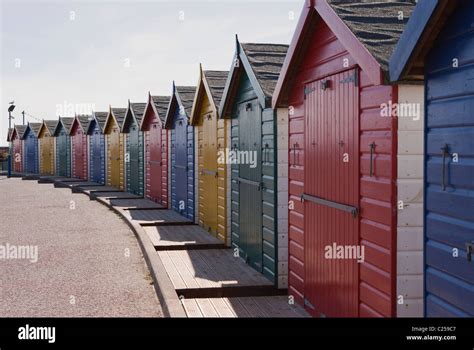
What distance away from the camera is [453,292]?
4531 mm

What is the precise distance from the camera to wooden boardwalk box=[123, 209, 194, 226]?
15.6m

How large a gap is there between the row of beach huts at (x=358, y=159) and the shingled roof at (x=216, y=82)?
150 mm

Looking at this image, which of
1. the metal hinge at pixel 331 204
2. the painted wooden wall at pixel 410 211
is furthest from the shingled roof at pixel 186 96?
the painted wooden wall at pixel 410 211

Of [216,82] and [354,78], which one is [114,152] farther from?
[354,78]

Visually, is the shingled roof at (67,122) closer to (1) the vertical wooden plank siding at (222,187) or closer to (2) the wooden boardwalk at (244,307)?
(1) the vertical wooden plank siding at (222,187)

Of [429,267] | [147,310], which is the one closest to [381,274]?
[429,267]

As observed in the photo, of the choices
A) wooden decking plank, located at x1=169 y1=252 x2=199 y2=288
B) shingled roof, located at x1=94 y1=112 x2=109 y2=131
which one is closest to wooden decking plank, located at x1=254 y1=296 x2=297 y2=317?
wooden decking plank, located at x1=169 y1=252 x2=199 y2=288

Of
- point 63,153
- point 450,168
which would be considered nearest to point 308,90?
point 450,168

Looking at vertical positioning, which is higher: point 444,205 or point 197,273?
point 444,205

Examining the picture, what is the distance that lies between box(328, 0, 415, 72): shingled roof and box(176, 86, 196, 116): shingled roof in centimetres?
972

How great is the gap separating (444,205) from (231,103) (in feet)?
24.7

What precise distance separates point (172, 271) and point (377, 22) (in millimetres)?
5548
